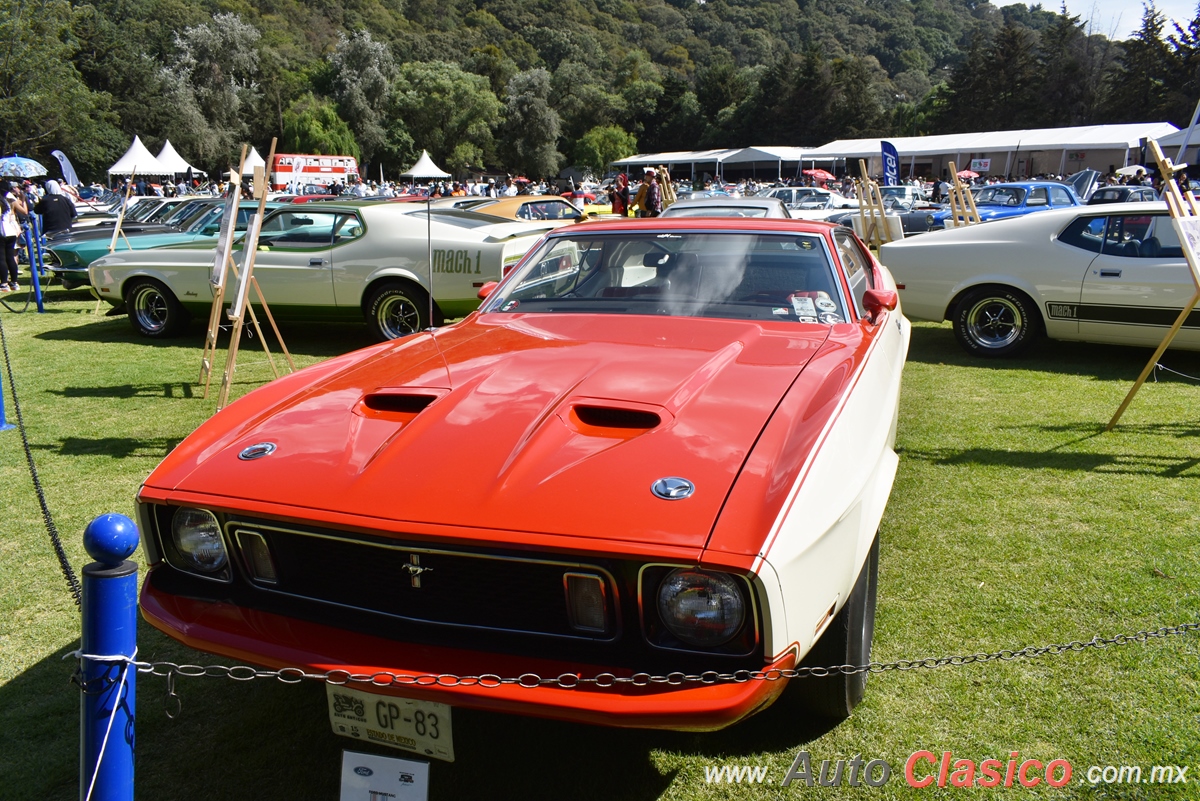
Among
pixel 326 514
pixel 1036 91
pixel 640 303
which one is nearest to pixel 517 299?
pixel 640 303

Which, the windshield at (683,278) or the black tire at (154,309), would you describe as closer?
the windshield at (683,278)

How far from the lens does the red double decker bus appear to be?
35.8 m

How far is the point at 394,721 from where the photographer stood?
2.06m

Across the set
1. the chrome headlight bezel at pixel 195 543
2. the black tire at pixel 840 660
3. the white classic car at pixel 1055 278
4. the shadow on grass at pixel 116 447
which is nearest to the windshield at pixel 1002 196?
the white classic car at pixel 1055 278

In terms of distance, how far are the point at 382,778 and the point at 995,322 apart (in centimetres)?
763

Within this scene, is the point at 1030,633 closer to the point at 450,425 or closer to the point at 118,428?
the point at 450,425

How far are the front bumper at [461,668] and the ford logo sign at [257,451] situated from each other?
1.36ft

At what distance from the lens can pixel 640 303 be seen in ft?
11.9

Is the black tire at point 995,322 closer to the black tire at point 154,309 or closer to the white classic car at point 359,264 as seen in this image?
the white classic car at point 359,264

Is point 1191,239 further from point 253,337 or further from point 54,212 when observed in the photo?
point 54,212

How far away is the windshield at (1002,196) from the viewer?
60.4ft

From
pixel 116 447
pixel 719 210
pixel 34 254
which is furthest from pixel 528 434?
pixel 34 254

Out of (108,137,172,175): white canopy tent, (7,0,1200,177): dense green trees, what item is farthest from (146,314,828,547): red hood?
(7,0,1200,177): dense green trees

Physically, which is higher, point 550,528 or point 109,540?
point 109,540
